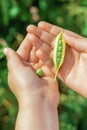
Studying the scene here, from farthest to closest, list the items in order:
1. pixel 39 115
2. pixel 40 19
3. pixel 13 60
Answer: pixel 40 19
pixel 13 60
pixel 39 115

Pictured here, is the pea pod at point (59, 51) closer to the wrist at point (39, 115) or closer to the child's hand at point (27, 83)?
the child's hand at point (27, 83)

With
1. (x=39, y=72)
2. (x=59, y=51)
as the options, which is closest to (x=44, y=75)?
(x=39, y=72)

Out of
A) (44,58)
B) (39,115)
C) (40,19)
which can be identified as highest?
(44,58)

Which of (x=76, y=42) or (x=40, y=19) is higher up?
(x=76, y=42)

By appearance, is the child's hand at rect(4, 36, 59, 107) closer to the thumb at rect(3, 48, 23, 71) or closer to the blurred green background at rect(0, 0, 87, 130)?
the thumb at rect(3, 48, 23, 71)

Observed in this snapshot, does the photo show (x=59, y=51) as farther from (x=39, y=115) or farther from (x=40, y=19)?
(x=40, y=19)

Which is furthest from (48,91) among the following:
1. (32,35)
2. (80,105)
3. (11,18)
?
(11,18)

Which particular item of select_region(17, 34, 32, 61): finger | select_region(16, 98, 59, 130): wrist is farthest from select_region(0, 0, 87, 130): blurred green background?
select_region(16, 98, 59, 130): wrist
